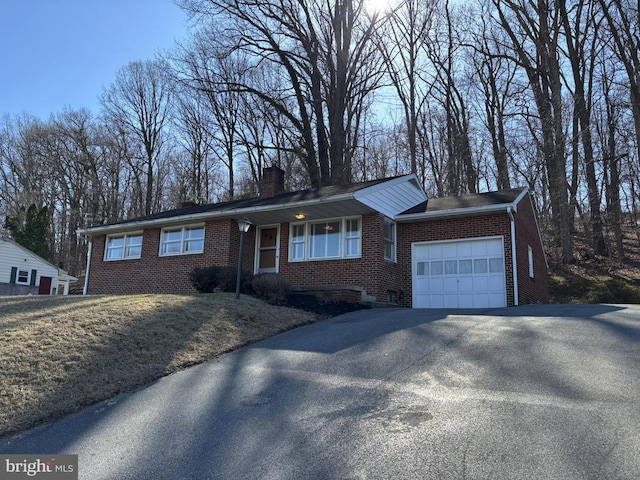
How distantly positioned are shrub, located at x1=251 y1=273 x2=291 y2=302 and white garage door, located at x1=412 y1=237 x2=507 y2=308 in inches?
169

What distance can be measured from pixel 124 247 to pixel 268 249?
601cm

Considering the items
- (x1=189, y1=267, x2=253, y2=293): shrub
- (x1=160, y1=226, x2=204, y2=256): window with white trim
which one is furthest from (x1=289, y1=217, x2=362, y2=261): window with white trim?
(x1=160, y1=226, x2=204, y2=256): window with white trim

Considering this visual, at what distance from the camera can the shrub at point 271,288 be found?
495 inches

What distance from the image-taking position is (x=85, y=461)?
14.2 feet

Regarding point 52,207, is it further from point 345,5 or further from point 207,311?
point 207,311

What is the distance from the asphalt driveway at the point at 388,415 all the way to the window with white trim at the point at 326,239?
6910 millimetres

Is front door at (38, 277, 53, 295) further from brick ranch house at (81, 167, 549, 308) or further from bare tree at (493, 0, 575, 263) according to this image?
bare tree at (493, 0, 575, 263)

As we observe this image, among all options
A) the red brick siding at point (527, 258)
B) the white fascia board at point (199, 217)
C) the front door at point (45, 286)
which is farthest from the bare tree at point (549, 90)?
the front door at point (45, 286)

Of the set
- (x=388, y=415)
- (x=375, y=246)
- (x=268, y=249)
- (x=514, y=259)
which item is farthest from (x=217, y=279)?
(x=388, y=415)

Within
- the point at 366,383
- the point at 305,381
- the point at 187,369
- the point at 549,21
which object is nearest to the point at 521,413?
the point at 366,383

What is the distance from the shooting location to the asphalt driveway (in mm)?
3734

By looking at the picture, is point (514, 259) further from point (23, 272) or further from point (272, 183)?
point (23, 272)

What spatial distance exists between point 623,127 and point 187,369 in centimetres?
2728

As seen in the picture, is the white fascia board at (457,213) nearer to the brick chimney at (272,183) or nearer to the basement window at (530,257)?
the basement window at (530,257)
